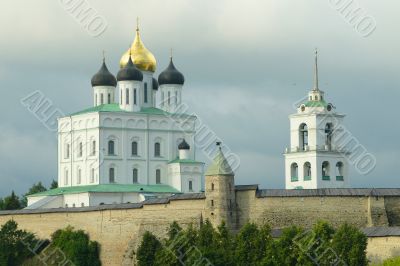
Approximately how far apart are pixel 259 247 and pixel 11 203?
25476mm

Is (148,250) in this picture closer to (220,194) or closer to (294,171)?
(220,194)

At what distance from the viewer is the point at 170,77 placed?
2717 inches

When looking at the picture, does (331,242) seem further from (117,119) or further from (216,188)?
(117,119)

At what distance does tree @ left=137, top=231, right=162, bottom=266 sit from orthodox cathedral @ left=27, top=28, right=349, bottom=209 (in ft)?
45.3

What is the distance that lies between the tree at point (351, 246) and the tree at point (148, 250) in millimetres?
7311

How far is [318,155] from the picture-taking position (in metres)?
62.4

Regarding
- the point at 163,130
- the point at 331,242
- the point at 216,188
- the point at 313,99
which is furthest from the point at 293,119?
the point at 331,242

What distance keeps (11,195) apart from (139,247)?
21.4 meters

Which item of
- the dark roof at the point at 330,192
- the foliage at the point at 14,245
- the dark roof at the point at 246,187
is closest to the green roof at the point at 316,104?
the foliage at the point at 14,245

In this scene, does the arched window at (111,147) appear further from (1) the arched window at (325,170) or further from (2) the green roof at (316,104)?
(1) the arched window at (325,170)

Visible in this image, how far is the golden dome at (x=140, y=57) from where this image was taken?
2709 inches

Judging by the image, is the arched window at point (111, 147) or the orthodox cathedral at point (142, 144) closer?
the orthodox cathedral at point (142, 144)

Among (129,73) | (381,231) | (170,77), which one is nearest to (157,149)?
(170,77)

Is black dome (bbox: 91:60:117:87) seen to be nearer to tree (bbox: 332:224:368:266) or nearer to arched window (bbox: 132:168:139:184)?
arched window (bbox: 132:168:139:184)
